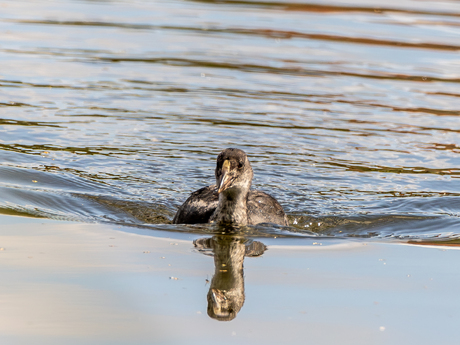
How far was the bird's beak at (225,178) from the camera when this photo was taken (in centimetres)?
738

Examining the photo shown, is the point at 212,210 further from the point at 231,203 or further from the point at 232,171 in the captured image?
the point at 232,171

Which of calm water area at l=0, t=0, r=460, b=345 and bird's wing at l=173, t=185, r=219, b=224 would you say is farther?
bird's wing at l=173, t=185, r=219, b=224

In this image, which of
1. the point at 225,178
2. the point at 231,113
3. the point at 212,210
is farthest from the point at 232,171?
the point at 231,113

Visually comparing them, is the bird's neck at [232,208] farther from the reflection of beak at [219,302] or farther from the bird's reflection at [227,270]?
the reflection of beak at [219,302]

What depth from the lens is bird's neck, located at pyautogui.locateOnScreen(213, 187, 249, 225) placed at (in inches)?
303

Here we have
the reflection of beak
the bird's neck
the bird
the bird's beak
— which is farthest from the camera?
the bird's neck

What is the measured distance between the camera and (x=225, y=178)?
7.44 m

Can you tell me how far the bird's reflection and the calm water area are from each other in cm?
4

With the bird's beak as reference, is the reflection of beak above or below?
below

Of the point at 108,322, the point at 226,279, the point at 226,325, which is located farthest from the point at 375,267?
the point at 108,322

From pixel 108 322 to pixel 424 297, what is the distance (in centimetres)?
222

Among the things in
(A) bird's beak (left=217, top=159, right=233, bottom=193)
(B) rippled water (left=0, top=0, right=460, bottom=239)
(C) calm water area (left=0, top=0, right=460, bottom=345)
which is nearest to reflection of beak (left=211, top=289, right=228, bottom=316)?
(C) calm water area (left=0, top=0, right=460, bottom=345)

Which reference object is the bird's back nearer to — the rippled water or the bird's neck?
the bird's neck

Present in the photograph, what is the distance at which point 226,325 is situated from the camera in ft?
16.5
